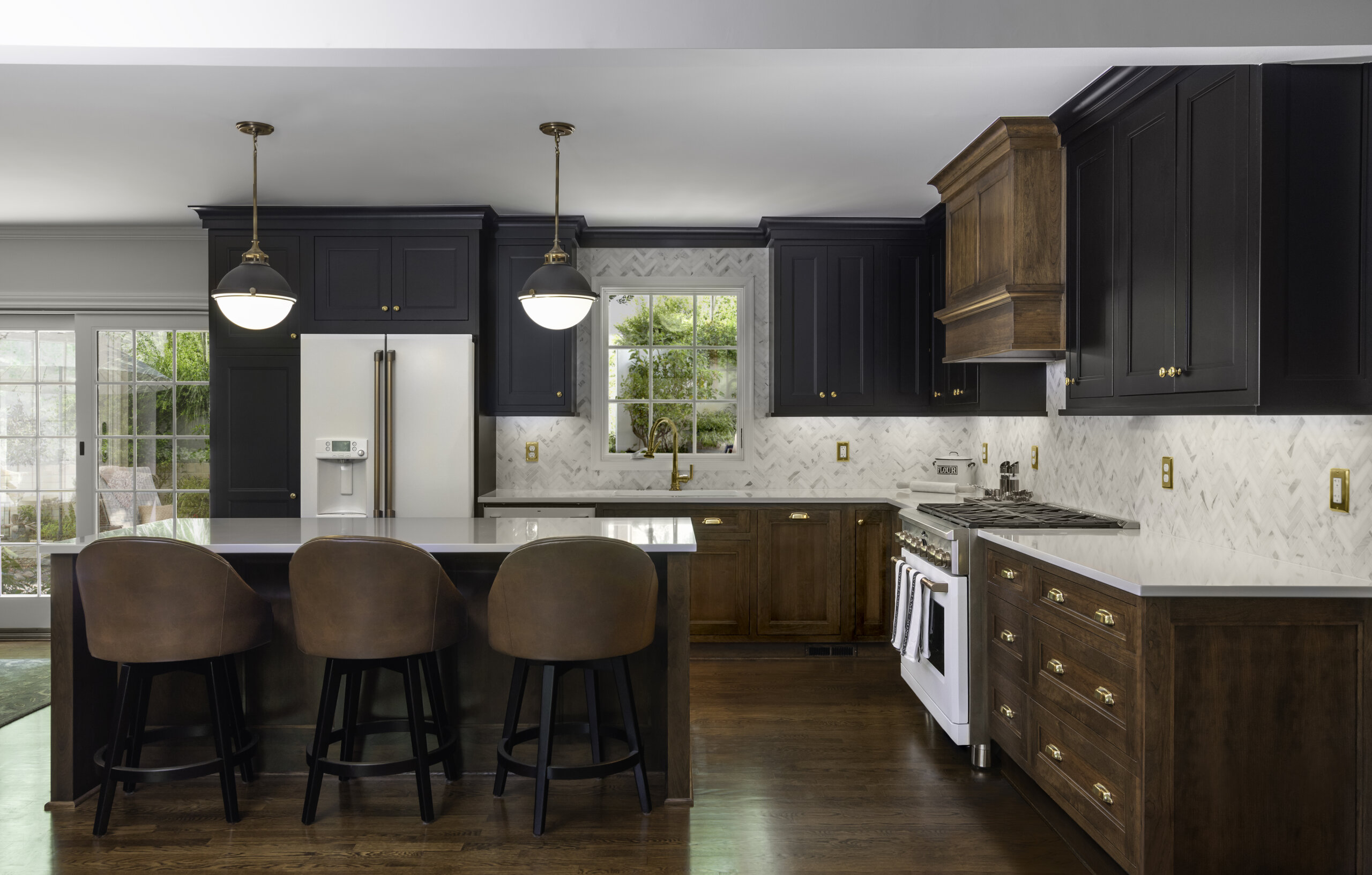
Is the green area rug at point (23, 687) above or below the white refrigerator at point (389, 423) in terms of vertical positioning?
below

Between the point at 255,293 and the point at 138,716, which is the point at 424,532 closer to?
the point at 138,716

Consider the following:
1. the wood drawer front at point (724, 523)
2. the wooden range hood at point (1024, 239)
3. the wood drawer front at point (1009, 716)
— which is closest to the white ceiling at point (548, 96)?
the wooden range hood at point (1024, 239)

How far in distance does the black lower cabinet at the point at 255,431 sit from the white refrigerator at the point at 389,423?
17 cm

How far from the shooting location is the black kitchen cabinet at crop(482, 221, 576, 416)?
507 centimetres

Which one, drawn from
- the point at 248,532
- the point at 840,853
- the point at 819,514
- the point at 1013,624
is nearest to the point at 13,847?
the point at 248,532

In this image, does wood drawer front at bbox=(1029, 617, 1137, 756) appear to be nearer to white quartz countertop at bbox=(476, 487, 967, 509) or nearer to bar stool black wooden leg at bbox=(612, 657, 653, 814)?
bar stool black wooden leg at bbox=(612, 657, 653, 814)

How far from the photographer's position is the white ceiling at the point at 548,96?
7.09 feet

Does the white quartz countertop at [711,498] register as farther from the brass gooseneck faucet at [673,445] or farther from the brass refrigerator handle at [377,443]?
the brass refrigerator handle at [377,443]

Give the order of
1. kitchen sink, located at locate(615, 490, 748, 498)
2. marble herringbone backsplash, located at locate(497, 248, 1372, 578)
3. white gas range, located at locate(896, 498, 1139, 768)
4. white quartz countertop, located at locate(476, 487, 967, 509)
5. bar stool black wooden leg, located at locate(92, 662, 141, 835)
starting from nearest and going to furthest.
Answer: marble herringbone backsplash, located at locate(497, 248, 1372, 578), bar stool black wooden leg, located at locate(92, 662, 141, 835), white gas range, located at locate(896, 498, 1139, 768), white quartz countertop, located at locate(476, 487, 967, 509), kitchen sink, located at locate(615, 490, 748, 498)

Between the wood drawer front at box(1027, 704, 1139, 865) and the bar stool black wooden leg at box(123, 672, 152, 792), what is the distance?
2858mm

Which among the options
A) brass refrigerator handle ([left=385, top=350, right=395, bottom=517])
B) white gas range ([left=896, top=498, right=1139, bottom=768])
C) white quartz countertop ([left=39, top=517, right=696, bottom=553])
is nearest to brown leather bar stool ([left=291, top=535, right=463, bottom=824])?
white quartz countertop ([left=39, top=517, right=696, bottom=553])

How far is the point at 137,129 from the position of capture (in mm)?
3576

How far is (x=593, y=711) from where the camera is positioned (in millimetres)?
2916

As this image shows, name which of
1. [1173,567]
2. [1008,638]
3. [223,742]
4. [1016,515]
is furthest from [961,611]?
[223,742]
